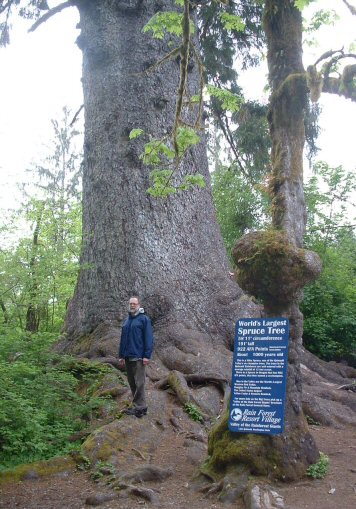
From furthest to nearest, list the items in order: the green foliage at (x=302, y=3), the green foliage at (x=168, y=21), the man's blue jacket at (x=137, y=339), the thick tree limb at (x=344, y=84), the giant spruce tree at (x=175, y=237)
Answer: the thick tree limb at (x=344, y=84) < the man's blue jacket at (x=137, y=339) < the green foliage at (x=302, y=3) < the green foliage at (x=168, y=21) < the giant spruce tree at (x=175, y=237)

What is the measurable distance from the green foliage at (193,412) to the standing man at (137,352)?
26.9 inches

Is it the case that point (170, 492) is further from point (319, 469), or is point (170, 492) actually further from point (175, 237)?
point (175, 237)

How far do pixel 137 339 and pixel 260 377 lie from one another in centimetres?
202

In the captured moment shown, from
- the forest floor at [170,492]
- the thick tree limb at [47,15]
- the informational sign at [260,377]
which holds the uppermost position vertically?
the thick tree limb at [47,15]

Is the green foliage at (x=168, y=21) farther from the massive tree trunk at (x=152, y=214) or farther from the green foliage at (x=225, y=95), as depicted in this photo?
the massive tree trunk at (x=152, y=214)

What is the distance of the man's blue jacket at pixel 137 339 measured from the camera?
22.6 feet

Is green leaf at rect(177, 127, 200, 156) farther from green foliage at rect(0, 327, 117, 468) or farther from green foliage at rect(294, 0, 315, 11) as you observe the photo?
green foliage at rect(0, 327, 117, 468)

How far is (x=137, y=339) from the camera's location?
22.7ft

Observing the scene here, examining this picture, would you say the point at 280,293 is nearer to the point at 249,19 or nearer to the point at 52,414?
the point at 52,414

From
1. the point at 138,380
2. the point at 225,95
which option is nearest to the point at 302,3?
the point at 225,95

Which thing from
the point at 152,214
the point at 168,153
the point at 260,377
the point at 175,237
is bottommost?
the point at 260,377

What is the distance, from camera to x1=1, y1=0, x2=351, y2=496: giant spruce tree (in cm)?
568

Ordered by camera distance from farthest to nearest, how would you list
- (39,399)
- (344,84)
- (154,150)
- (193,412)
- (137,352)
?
(344,84), (193,412), (137,352), (39,399), (154,150)

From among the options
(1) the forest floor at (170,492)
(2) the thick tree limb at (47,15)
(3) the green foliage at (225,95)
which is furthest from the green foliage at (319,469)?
(2) the thick tree limb at (47,15)
